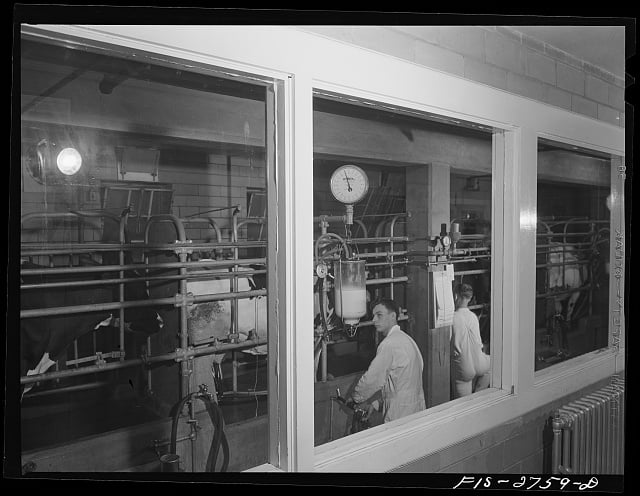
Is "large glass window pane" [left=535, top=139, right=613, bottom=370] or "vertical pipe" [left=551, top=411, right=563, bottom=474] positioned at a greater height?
"large glass window pane" [left=535, top=139, right=613, bottom=370]

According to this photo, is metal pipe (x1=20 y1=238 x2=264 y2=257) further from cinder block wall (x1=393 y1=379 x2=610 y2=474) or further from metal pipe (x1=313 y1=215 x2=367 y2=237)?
cinder block wall (x1=393 y1=379 x2=610 y2=474)

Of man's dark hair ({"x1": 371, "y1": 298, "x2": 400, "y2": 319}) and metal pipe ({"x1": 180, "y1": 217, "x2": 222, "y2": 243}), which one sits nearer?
metal pipe ({"x1": 180, "y1": 217, "x2": 222, "y2": 243})

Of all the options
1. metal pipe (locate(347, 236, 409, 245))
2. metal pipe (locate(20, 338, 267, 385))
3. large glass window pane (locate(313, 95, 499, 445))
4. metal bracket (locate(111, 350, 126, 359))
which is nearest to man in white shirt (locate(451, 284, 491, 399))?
large glass window pane (locate(313, 95, 499, 445))

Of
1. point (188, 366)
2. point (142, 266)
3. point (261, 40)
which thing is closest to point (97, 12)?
point (261, 40)

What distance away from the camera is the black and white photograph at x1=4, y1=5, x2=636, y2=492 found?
104 centimetres

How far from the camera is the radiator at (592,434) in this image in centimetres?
131

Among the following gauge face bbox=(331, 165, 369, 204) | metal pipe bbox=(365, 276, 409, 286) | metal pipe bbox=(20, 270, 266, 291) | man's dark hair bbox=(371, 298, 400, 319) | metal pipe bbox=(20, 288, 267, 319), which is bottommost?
man's dark hair bbox=(371, 298, 400, 319)

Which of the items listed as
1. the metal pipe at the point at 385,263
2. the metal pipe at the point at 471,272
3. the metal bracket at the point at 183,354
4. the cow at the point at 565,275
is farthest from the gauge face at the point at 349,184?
the cow at the point at 565,275

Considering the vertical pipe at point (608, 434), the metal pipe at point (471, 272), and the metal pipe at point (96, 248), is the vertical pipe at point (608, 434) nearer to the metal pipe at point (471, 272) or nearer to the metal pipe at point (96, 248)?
the metal pipe at point (471, 272)

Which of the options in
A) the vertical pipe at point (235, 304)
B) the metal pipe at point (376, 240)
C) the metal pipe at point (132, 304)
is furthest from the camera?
the metal pipe at point (376, 240)

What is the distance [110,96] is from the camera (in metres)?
1.04
